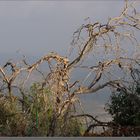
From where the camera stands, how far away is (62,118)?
15.0ft

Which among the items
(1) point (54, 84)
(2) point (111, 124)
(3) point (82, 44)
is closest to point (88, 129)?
(2) point (111, 124)

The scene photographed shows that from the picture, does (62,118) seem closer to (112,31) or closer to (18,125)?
(18,125)

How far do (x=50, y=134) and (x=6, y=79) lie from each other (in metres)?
0.74

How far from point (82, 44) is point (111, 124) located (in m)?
0.87

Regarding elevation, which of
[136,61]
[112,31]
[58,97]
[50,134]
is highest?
[112,31]

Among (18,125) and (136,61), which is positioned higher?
(136,61)

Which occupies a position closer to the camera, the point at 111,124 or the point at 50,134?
the point at 50,134

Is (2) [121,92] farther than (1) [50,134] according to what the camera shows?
Yes

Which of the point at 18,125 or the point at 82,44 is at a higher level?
the point at 82,44

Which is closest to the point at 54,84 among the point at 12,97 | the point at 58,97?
the point at 58,97

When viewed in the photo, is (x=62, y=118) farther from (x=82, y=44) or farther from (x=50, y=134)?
(x=82, y=44)

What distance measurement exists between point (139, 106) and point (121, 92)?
257mm

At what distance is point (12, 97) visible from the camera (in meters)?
4.67

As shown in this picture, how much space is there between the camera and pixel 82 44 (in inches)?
184
